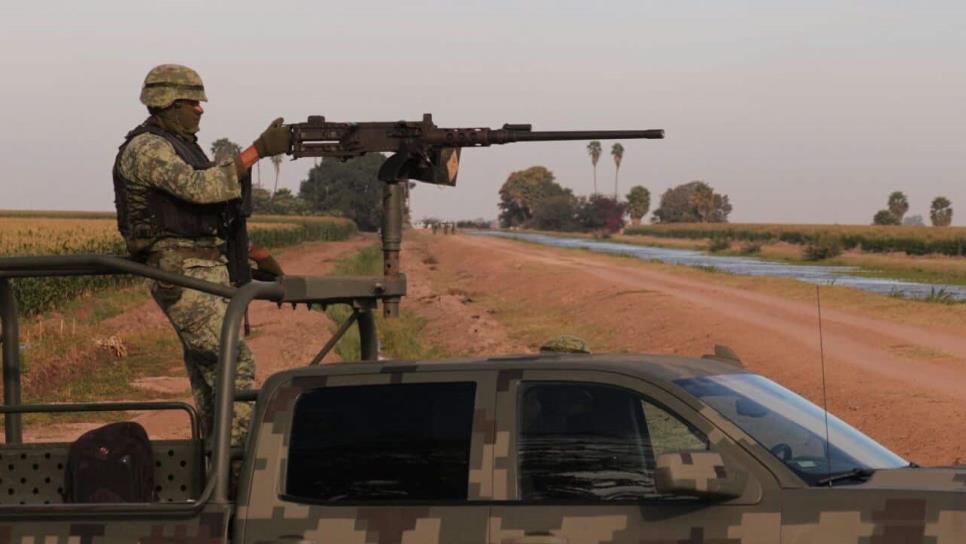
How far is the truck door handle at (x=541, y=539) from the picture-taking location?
537 centimetres

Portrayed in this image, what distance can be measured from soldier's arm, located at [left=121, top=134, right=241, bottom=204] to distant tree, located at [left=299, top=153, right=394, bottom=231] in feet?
574

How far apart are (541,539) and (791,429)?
1009 mm

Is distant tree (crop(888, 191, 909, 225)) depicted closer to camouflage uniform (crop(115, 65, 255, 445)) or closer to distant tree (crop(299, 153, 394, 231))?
distant tree (crop(299, 153, 394, 231))

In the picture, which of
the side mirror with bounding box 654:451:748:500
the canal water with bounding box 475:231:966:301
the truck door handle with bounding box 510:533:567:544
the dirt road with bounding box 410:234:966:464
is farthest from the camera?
the canal water with bounding box 475:231:966:301

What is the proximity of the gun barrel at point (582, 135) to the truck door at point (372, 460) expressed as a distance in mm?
3254

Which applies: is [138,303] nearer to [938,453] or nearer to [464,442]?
[938,453]

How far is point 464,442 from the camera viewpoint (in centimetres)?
562

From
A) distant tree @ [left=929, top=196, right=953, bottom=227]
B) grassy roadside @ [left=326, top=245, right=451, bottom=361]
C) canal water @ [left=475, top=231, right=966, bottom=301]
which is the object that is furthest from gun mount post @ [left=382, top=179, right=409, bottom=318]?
distant tree @ [left=929, top=196, right=953, bottom=227]

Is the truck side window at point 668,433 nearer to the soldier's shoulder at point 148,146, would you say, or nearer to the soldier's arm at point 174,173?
the soldier's arm at point 174,173

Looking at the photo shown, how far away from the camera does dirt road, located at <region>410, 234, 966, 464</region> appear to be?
55.1 ft

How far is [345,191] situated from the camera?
18638 centimetres

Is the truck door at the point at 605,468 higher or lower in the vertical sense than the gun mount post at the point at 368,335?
lower

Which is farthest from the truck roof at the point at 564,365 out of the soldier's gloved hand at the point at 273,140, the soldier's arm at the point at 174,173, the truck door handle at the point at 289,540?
the soldier's gloved hand at the point at 273,140

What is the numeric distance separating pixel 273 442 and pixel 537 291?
40309 mm
